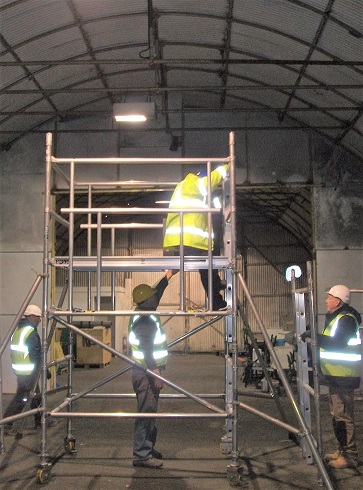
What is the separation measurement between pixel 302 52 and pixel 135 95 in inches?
184

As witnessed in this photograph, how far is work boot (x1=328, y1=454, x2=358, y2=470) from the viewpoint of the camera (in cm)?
665

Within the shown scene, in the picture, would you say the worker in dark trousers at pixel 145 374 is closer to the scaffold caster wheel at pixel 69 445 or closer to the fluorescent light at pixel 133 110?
the scaffold caster wheel at pixel 69 445

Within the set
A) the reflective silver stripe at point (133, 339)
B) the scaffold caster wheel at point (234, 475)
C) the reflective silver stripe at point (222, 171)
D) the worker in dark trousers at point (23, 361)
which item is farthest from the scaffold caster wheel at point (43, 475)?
the reflective silver stripe at point (222, 171)

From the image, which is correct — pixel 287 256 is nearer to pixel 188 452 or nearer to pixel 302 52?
pixel 302 52

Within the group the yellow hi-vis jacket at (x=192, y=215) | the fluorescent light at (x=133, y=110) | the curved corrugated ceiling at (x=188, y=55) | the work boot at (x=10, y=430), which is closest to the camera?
the yellow hi-vis jacket at (x=192, y=215)

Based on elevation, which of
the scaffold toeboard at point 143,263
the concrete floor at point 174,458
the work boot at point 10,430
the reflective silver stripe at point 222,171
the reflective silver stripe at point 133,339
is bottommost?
the concrete floor at point 174,458

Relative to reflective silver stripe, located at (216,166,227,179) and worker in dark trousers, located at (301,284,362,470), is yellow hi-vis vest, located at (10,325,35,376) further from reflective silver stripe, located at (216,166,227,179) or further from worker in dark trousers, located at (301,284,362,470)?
worker in dark trousers, located at (301,284,362,470)

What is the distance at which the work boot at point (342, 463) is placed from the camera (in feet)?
21.8

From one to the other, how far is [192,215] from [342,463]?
3.60 metres

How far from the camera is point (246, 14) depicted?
984 cm

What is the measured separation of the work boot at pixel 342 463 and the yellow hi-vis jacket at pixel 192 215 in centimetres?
311

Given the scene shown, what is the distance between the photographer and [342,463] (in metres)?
6.74

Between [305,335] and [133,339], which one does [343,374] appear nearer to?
[305,335]

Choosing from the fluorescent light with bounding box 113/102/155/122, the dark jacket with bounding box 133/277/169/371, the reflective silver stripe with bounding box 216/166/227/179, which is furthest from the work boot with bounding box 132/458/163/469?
the fluorescent light with bounding box 113/102/155/122
